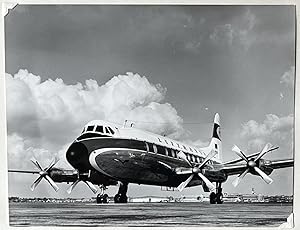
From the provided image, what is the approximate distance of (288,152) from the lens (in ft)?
7.25

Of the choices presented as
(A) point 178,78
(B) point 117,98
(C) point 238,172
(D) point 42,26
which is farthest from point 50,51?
(C) point 238,172

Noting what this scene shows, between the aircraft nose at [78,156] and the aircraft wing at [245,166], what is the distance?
0.49 metres

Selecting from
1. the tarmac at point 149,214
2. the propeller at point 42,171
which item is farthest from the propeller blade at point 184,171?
the propeller at point 42,171

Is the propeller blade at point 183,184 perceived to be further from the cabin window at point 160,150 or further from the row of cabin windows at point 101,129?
the row of cabin windows at point 101,129

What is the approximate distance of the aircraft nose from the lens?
221cm

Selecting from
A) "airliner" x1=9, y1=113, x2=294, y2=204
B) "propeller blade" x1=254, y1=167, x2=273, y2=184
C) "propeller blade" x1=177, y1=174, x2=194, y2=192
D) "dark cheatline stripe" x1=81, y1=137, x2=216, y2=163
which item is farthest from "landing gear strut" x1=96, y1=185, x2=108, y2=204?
"propeller blade" x1=254, y1=167, x2=273, y2=184

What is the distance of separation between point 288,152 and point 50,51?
914 mm

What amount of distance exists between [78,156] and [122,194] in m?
0.21

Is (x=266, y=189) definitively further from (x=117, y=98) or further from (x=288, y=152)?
(x=117, y=98)

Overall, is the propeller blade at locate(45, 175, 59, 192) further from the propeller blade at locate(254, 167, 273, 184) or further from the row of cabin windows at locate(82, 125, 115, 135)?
the propeller blade at locate(254, 167, 273, 184)

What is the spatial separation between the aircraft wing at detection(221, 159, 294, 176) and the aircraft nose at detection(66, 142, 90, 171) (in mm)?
487

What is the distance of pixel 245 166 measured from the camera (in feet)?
7.28

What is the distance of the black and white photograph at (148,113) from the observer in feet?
7.23

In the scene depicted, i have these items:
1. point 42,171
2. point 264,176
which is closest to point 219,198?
point 264,176
